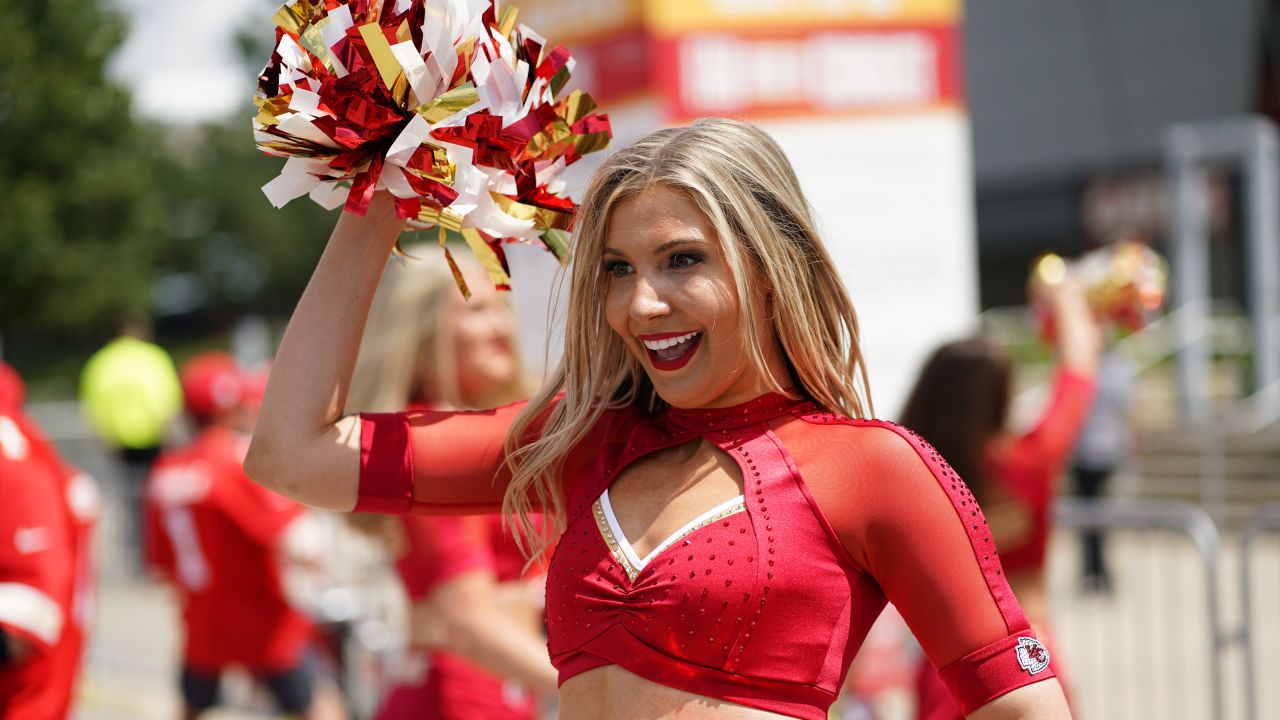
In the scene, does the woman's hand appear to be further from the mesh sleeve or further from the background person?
the background person

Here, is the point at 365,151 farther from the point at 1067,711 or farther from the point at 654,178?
the point at 1067,711

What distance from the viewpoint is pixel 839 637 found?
5.67 feet

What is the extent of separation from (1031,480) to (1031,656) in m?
2.17

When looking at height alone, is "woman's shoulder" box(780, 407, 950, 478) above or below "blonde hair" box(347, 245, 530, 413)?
above

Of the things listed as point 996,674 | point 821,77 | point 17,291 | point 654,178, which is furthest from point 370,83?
point 17,291

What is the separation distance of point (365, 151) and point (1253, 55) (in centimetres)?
2285

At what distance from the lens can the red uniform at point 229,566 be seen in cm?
547

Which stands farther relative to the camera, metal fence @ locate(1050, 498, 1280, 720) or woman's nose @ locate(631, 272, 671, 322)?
metal fence @ locate(1050, 498, 1280, 720)

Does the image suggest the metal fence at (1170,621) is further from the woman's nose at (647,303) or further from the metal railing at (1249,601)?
the woman's nose at (647,303)

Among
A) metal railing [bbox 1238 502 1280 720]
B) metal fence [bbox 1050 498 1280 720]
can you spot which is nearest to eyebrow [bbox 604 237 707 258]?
metal fence [bbox 1050 498 1280 720]

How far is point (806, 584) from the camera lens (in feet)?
5.59

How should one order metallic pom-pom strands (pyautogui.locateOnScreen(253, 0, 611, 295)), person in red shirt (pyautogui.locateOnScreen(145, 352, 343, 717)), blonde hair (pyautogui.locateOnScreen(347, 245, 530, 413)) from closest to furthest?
metallic pom-pom strands (pyautogui.locateOnScreen(253, 0, 611, 295)), blonde hair (pyautogui.locateOnScreen(347, 245, 530, 413)), person in red shirt (pyautogui.locateOnScreen(145, 352, 343, 717))

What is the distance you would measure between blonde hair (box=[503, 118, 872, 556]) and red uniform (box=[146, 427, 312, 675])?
12.1 ft

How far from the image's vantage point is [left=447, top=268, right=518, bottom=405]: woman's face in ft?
11.2
